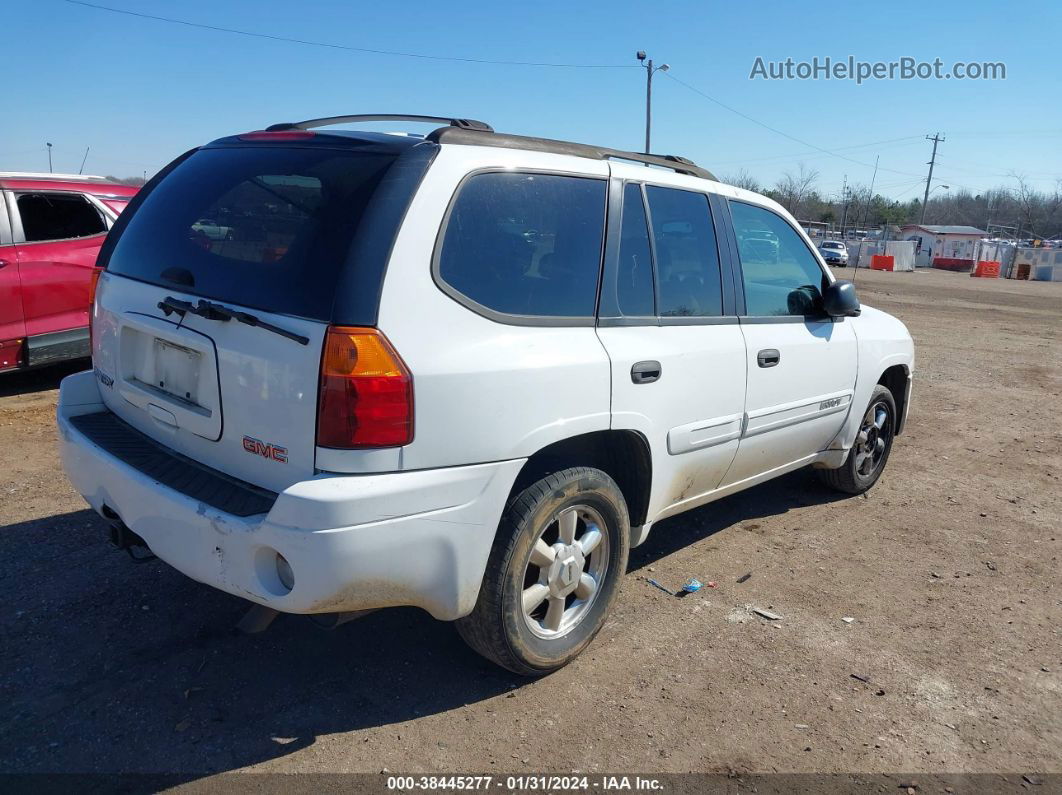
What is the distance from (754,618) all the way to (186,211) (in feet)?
9.98

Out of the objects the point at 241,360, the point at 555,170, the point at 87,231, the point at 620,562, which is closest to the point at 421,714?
the point at 620,562

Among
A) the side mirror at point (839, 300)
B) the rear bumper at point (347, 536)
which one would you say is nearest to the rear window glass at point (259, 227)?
the rear bumper at point (347, 536)

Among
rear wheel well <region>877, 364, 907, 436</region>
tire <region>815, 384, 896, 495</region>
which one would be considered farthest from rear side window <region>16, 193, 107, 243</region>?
rear wheel well <region>877, 364, 907, 436</region>

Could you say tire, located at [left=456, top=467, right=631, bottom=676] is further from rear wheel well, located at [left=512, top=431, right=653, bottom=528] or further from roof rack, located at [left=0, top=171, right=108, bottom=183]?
roof rack, located at [left=0, top=171, right=108, bottom=183]

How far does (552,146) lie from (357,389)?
54.5 inches

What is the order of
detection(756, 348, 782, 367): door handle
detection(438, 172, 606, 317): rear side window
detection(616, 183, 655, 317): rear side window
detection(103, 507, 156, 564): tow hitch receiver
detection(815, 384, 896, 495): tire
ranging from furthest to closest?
detection(815, 384, 896, 495): tire, detection(756, 348, 782, 367): door handle, detection(616, 183, 655, 317): rear side window, detection(103, 507, 156, 564): tow hitch receiver, detection(438, 172, 606, 317): rear side window

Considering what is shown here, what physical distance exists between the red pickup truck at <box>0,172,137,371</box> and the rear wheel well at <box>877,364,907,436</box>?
20.0 ft

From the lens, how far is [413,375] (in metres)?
2.57

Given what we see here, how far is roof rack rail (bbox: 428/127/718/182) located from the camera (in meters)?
2.92

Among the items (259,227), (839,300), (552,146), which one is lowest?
(839,300)

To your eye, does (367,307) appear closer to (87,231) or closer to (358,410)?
(358,410)

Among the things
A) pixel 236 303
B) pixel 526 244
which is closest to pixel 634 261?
pixel 526 244

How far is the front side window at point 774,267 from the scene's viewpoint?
13.9 feet

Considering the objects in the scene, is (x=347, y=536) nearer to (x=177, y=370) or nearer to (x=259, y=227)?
(x=177, y=370)
